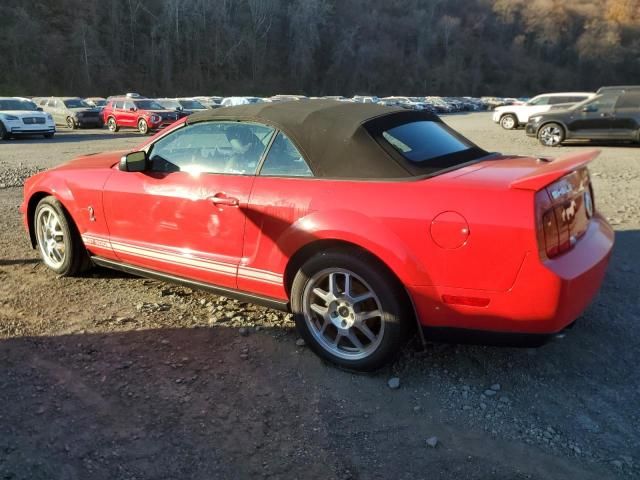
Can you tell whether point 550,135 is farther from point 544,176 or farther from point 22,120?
point 22,120

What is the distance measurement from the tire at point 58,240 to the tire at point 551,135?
14.5 meters

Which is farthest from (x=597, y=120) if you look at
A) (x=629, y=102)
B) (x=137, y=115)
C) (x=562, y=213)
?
(x=137, y=115)

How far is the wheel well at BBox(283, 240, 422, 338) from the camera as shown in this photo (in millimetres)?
3078

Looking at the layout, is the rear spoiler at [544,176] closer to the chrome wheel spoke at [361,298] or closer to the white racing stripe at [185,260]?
the chrome wheel spoke at [361,298]

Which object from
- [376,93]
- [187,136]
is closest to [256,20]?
[376,93]

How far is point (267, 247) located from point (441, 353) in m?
1.31

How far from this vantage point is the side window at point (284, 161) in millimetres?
3432

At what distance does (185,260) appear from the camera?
3893mm

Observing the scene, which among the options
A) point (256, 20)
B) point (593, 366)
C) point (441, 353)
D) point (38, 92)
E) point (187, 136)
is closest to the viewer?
point (593, 366)

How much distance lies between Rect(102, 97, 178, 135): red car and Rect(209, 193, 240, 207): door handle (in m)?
20.5

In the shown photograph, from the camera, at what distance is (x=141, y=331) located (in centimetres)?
381

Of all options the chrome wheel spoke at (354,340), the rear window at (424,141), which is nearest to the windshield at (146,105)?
the rear window at (424,141)

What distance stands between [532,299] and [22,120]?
20.7 meters

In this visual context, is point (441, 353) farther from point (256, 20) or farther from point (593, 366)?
point (256, 20)
